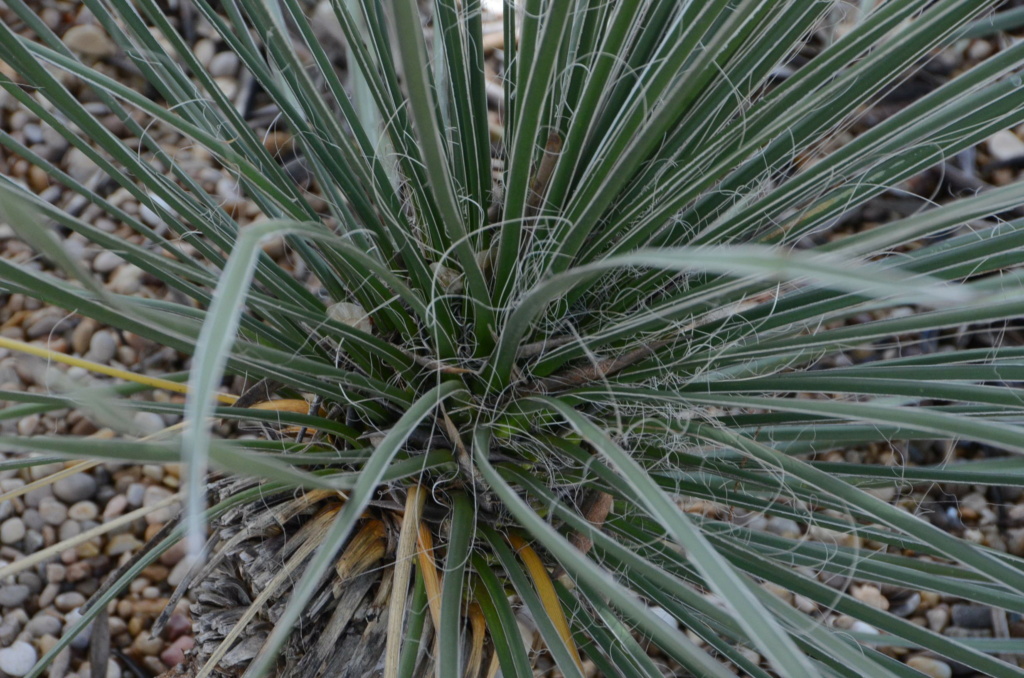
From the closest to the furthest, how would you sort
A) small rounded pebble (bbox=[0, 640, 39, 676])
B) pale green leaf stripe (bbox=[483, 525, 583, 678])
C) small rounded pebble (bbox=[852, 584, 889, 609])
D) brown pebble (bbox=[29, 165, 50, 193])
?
pale green leaf stripe (bbox=[483, 525, 583, 678]) → small rounded pebble (bbox=[0, 640, 39, 676]) → small rounded pebble (bbox=[852, 584, 889, 609]) → brown pebble (bbox=[29, 165, 50, 193])

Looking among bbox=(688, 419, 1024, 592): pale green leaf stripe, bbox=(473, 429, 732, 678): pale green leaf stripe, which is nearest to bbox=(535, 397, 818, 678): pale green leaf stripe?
bbox=(473, 429, 732, 678): pale green leaf stripe

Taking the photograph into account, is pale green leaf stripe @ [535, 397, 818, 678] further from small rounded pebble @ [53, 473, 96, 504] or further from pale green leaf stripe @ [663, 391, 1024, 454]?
small rounded pebble @ [53, 473, 96, 504]

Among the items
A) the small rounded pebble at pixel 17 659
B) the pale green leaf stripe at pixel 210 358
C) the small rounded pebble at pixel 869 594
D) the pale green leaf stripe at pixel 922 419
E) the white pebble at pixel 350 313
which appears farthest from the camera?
the small rounded pebble at pixel 869 594

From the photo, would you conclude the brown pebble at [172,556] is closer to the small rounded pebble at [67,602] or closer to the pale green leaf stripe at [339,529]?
the small rounded pebble at [67,602]

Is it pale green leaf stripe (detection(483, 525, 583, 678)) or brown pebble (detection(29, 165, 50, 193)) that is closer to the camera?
pale green leaf stripe (detection(483, 525, 583, 678))

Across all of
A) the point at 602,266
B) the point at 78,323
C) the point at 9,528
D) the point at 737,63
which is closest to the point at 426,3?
the point at 78,323

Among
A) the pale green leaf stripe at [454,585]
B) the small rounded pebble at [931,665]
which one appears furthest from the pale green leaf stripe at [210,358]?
the small rounded pebble at [931,665]
